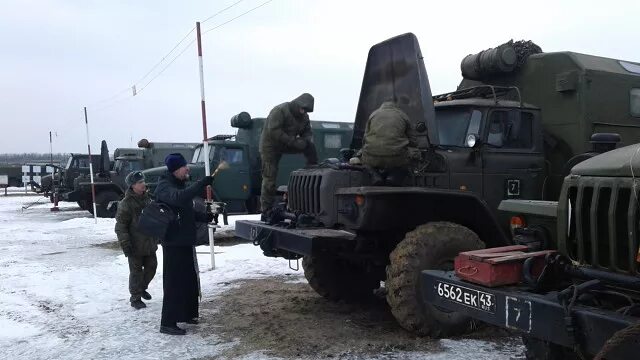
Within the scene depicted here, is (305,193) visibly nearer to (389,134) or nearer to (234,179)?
(389,134)

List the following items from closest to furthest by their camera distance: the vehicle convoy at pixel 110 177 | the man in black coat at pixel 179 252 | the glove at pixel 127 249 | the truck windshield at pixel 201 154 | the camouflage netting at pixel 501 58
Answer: the man in black coat at pixel 179 252 < the glove at pixel 127 249 < the camouflage netting at pixel 501 58 < the truck windshield at pixel 201 154 < the vehicle convoy at pixel 110 177

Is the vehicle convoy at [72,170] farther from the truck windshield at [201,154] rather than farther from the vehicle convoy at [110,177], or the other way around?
the truck windshield at [201,154]

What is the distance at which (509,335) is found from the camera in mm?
5219

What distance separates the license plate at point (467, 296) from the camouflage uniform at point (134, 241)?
3886 millimetres

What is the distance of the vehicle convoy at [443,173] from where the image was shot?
16.5 feet

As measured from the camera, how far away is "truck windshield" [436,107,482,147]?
5.91 m

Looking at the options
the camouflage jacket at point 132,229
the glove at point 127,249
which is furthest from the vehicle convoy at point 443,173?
the glove at point 127,249

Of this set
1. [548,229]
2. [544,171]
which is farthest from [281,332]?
[544,171]

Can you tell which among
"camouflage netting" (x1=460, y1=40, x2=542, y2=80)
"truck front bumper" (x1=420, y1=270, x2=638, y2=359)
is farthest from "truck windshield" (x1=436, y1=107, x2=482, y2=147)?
"truck front bumper" (x1=420, y1=270, x2=638, y2=359)

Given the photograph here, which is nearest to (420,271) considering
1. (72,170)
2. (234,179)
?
(234,179)

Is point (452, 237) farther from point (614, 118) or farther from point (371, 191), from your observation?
point (614, 118)

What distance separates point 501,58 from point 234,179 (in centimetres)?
819

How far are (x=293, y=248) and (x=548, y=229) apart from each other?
2.26 m

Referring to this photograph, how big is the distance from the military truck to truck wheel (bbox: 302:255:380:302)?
318cm
